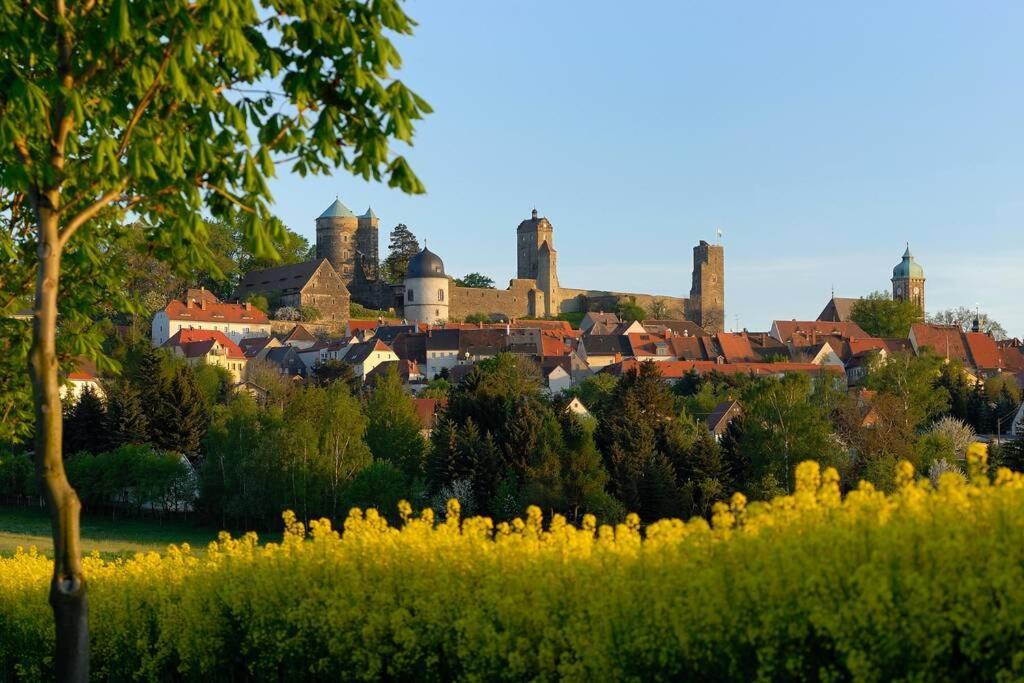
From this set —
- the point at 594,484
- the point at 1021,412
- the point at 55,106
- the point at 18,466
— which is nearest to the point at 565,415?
the point at 594,484

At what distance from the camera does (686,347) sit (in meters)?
140

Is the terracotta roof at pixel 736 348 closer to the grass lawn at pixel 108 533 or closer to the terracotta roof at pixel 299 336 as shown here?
the terracotta roof at pixel 299 336

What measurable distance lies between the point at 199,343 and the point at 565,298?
254 feet

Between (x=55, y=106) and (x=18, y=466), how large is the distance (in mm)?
65501

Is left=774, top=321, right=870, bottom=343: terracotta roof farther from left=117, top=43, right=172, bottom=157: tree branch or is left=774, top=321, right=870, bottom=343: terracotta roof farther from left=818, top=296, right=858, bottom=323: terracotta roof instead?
left=117, top=43, right=172, bottom=157: tree branch

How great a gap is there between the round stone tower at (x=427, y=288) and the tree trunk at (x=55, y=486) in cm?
15057

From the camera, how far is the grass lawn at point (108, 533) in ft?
178

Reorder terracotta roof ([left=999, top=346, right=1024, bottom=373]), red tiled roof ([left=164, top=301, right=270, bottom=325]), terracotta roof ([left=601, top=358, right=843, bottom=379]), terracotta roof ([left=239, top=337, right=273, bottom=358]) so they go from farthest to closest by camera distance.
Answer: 1. terracotta roof ([left=999, top=346, right=1024, bottom=373])
2. terracotta roof ([left=239, top=337, right=273, bottom=358])
3. red tiled roof ([left=164, top=301, right=270, bottom=325])
4. terracotta roof ([left=601, top=358, right=843, bottom=379])

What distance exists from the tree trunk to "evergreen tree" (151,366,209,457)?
220ft

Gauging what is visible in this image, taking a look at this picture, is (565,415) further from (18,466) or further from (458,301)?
(458,301)

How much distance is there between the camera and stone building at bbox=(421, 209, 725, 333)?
171125 mm

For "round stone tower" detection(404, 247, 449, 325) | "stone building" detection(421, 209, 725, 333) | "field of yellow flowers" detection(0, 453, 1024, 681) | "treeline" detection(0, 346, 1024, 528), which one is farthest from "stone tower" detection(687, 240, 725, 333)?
"field of yellow flowers" detection(0, 453, 1024, 681)

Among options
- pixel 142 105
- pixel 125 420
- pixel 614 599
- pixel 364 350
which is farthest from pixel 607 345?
pixel 142 105

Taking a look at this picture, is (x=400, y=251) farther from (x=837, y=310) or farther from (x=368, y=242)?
(x=837, y=310)
